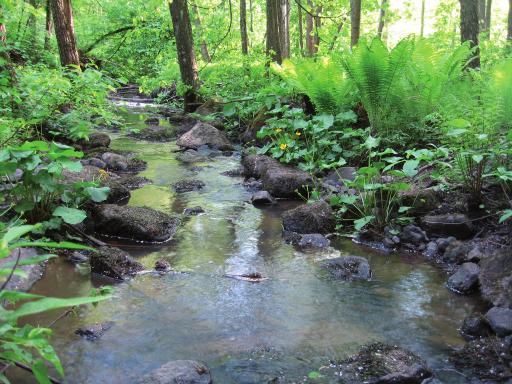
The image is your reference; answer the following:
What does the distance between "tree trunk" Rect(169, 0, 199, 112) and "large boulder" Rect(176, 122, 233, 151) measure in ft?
10.0

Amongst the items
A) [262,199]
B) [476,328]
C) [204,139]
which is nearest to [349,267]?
[476,328]

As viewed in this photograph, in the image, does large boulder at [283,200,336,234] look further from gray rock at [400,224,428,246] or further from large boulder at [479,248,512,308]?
large boulder at [479,248,512,308]

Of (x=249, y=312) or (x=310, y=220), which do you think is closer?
(x=249, y=312)

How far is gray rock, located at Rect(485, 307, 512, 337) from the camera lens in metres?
2.73

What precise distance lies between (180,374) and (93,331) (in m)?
0.75

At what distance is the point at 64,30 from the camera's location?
30.7 feet

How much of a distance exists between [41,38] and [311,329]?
14.1 metres

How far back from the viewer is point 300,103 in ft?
27.3

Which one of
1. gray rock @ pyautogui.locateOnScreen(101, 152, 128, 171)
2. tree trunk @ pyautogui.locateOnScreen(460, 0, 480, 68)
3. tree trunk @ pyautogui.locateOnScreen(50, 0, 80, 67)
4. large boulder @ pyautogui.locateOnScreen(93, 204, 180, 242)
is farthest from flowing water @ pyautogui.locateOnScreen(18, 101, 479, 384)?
tree trunk @ pyautogui.locateOnScreen(50, 0, 80, 67)

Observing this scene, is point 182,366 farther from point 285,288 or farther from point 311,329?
point 285,288

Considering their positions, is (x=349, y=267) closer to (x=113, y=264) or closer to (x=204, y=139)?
(x=113, y=264)

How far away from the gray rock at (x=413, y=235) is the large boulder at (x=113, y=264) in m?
2.36

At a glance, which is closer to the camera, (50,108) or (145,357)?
(145,357)

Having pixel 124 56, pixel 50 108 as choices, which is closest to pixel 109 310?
pixel 50 108
